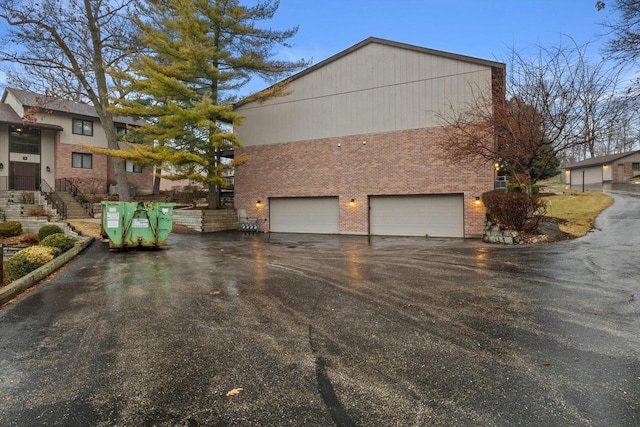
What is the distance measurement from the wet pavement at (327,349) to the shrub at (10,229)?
10.00 meters

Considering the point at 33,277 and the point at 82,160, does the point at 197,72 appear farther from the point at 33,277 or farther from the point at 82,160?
the point at 33,277

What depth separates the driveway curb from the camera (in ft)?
19.2

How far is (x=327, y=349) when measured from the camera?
3.63 metres

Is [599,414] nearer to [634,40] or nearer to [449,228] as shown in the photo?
[634,40]

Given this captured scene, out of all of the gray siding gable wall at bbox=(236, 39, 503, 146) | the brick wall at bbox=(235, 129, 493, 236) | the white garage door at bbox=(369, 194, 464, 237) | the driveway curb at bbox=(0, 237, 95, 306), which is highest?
the gray siding gable wall at bbox=(236, 39, 503, 146)

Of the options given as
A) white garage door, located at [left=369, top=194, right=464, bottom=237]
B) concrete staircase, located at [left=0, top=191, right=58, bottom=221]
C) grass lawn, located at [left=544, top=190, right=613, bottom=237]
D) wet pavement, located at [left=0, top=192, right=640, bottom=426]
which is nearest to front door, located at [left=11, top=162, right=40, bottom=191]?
concrete staircase, located at [left=0, top=191, right=58, bottom=221]

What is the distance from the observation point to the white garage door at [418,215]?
1625cm

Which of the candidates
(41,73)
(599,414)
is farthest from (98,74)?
(599,414)

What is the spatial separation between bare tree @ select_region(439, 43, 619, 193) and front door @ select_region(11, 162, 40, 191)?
26.7 metres

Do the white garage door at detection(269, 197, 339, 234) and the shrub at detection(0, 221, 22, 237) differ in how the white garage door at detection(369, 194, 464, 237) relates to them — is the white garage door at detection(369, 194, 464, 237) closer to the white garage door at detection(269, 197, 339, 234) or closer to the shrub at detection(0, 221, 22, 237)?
the white garage door at detection(269, 197, 339, 234)

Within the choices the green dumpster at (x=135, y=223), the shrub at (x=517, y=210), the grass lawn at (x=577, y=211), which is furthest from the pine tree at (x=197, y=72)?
the grass lawn at (x=577, y=211)

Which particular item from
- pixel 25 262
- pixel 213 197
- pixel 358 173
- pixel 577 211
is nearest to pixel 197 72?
pixel 213 197

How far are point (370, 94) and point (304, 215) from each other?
726 cm

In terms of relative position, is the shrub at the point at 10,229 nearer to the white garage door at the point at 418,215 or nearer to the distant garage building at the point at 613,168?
the white garage door at the point at 418,215
